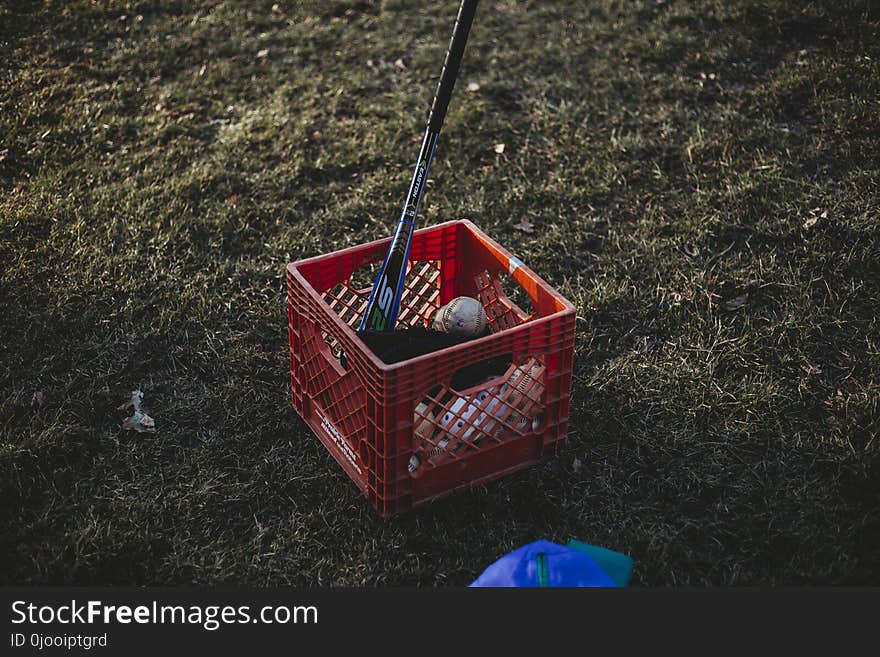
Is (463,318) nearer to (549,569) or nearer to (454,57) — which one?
(454,57)

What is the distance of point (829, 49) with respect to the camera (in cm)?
496

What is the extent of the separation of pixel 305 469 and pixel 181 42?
3635 mm

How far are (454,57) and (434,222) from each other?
1555mm

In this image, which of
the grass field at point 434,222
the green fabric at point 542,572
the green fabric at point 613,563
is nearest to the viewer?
the green fabric at point 542,572

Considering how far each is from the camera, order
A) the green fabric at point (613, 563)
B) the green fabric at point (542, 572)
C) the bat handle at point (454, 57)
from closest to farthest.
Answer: the green fabric at point (542, 572)
the green fabric at point (613, 563)
the bat handle at point (454, 57)

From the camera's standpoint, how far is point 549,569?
2.29m

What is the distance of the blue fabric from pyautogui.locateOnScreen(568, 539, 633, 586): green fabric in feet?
0.35

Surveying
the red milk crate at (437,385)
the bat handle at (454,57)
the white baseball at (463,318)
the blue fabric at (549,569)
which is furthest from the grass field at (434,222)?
the bat handle at (454,57)

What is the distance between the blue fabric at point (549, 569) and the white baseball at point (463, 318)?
83 cm

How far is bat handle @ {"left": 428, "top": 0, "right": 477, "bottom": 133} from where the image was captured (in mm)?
2584

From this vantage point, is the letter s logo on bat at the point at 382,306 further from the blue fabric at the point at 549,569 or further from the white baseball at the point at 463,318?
the blue fabric at the point at 549,569

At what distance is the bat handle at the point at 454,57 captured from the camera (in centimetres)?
258

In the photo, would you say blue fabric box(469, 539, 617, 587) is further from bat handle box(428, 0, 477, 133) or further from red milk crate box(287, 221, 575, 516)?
bat handle box(428, 0, 477, 133)

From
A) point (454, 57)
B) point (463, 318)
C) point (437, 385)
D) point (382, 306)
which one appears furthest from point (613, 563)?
point (454, 57)
